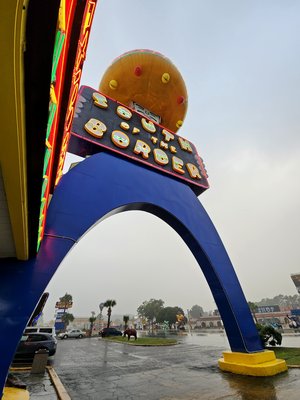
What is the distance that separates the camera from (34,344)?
42.2 feet

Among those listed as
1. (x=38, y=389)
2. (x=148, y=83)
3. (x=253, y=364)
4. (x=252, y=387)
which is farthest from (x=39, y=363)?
(x=148, y=83)

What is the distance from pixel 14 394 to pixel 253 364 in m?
7.14

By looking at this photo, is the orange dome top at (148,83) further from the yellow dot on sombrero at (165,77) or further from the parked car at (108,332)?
the parked car at (108,332)

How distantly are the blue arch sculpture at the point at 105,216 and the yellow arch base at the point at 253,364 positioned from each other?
0.33 metres

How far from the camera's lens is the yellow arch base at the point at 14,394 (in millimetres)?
5291

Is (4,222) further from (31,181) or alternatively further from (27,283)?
(27,283)

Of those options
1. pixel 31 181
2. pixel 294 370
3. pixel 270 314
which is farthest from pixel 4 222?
pixel 270 314

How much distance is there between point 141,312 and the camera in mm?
112562

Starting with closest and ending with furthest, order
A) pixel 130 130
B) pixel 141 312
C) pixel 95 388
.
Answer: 1. pixel 95 388
2. pixel 130 130
3. pixel 141 312

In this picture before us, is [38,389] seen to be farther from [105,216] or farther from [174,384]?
[105,216]

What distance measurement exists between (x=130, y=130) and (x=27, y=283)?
7619mm

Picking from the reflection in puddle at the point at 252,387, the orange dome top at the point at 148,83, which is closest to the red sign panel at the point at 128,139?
the orange dome top at the point at 148,83

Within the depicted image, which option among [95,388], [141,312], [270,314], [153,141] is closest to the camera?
[95,388]

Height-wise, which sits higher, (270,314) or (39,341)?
(270,314)
